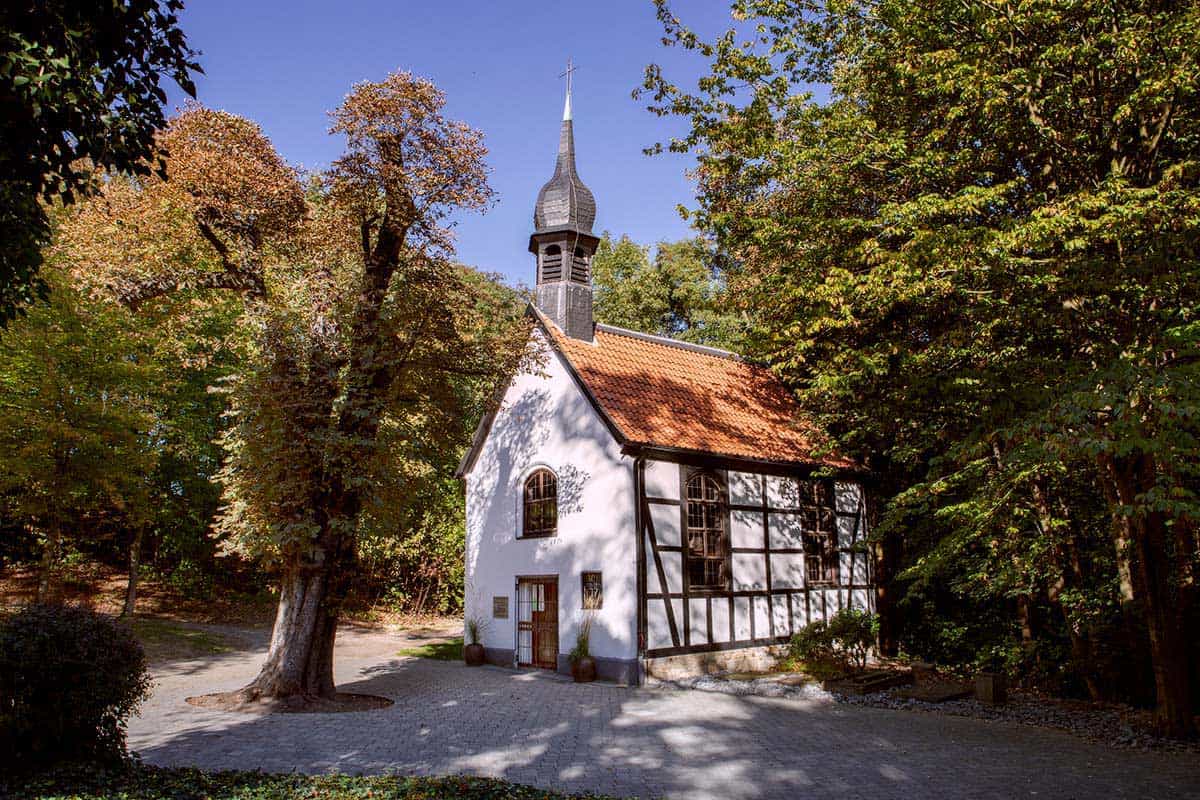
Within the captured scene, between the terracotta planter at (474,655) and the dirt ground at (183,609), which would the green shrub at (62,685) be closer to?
the terracotta planter at (474,655)

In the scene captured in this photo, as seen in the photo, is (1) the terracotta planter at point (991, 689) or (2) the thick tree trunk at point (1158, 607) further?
(1) the terracotta planter at point (991, 689)

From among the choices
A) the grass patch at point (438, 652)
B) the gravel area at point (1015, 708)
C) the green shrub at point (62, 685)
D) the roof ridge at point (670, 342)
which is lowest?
the grass patch at point (438, 652)

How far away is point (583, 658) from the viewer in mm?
15305

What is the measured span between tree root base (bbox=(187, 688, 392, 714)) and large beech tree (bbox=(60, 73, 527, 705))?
0.06m

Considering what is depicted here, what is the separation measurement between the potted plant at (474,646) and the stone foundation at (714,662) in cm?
487

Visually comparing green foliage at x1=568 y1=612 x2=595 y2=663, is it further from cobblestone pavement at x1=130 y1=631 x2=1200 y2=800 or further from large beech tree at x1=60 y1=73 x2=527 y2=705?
large beech tree at x1=60 y1=73 x2=527 y2=705

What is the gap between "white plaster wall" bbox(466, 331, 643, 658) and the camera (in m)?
15.5

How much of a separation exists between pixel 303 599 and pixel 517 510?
237 inches

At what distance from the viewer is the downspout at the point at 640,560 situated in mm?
14844

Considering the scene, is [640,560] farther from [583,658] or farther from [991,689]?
[991,689]

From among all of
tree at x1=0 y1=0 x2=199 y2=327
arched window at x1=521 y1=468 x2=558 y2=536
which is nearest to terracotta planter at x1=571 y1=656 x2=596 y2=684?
arched window at x1=521 y1=468 x2=558 y2=536

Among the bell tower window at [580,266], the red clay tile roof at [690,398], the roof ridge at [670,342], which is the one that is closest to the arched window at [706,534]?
the red clay tile roof at [690,398]

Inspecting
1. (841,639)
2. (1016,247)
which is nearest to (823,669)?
(841,639)

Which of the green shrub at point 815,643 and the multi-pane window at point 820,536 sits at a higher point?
the multi-pane window at point 820,536
